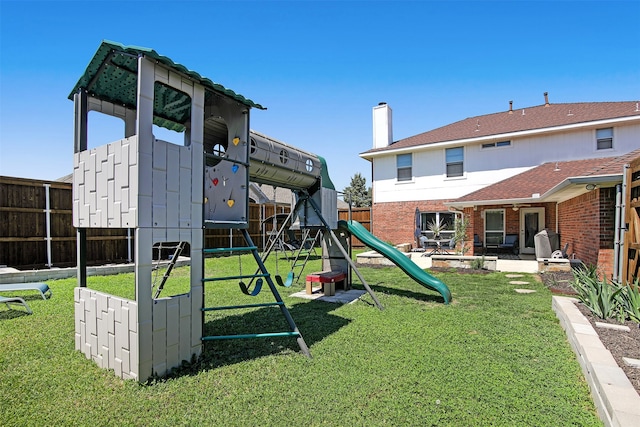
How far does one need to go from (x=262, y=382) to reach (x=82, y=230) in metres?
3.38

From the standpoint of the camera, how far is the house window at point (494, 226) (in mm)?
16250

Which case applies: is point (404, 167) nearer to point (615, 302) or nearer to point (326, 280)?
point (326, 280)

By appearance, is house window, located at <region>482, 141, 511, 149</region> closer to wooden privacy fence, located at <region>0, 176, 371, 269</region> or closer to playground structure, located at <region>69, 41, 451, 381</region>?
playground structure, located at <region>69, 41, 451, 381</region>

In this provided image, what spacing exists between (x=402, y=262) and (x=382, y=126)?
1326 centimetres

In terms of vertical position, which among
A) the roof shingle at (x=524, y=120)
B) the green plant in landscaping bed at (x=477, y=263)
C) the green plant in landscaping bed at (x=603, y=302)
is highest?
the roof shingle at (x=524, y=120)

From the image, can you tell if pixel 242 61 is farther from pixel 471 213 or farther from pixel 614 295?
pixel 471 213

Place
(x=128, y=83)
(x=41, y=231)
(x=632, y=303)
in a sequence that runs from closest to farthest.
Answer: (x=128, y=83) < (x=632, y=303) < (x=41, y=231)

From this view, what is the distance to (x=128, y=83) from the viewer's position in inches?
185

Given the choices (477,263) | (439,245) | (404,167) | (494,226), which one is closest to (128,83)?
(477,263)

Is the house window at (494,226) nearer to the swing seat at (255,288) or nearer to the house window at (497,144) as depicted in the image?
the house window at (497,144)

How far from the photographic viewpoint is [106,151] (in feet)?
13.6

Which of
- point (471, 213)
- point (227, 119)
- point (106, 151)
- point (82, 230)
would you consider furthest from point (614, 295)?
point (471, 213)

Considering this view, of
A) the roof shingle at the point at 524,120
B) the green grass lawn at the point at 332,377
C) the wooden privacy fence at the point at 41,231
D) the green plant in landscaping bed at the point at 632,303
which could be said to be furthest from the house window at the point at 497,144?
the wooden privacy fence at the point at 41,231

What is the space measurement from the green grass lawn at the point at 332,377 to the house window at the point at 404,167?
503 inches
